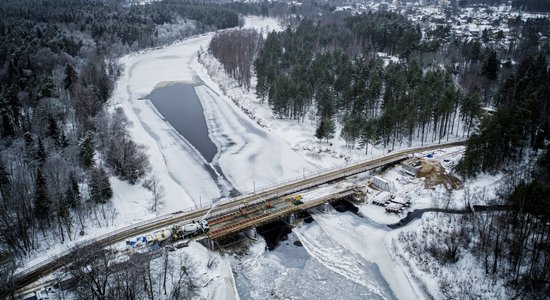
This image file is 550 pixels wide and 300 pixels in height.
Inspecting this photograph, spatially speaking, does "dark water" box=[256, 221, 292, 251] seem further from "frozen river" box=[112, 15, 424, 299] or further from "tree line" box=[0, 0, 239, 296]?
"tree line" box=[0, 0, 239, 296]

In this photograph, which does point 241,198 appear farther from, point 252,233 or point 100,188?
point 100,188

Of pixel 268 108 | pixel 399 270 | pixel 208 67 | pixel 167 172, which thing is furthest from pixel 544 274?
pixel 208 67

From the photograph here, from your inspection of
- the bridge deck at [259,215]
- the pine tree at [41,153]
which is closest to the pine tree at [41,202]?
the pine tree at [41,153]

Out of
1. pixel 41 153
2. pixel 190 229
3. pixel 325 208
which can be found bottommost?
pixel 325 208

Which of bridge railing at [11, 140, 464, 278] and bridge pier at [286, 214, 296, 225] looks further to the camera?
bridge pier at [286, 214, 296, 225]

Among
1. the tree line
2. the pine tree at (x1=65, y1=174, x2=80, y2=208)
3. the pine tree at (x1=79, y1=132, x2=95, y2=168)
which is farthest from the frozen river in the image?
the pine tree at (x1=79, y1=132, x2=95, y2=168)

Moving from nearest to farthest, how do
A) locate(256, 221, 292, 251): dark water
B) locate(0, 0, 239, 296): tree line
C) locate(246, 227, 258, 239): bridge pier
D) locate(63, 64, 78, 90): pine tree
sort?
1. locate(0, 0, 239, 296): tree line
2. locate(256, 221, 292, 251): dark water
3. locate(246, 227, 258, 239): bridge pier
4. locate(63, 64, 78, 90): pine tree

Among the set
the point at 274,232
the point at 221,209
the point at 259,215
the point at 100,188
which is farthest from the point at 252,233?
the point at 100,188
